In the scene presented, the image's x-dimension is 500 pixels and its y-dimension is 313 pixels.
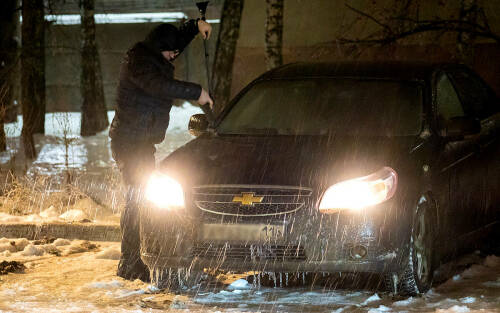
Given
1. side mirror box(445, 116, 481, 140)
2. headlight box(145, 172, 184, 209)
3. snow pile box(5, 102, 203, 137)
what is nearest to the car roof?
side mirror box(445, 116, 481, 140)

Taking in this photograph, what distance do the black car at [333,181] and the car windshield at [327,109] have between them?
0.01m

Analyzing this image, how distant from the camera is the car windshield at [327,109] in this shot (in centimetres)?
722

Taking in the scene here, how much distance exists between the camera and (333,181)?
6191mm

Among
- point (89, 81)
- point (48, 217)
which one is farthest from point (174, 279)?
point (89, 81)

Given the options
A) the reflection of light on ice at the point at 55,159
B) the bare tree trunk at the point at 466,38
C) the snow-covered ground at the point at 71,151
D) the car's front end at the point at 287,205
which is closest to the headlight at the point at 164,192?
the car's front end at the point at 287,205

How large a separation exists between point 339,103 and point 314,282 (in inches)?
55.7

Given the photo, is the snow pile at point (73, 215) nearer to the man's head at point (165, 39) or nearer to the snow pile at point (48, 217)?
the snow pile at point (48, 217)

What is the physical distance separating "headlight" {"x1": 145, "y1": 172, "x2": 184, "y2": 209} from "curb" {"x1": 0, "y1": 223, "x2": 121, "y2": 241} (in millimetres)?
2391

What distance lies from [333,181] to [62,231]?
369cm

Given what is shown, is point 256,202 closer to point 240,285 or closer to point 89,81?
point 240,285

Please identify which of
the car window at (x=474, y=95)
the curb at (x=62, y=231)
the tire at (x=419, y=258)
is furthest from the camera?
the curb at (x=62, y=231)

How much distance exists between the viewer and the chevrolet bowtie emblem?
245 inches

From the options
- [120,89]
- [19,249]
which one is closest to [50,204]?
[19,249]

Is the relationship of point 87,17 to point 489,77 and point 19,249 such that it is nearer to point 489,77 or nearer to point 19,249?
point 489,77
